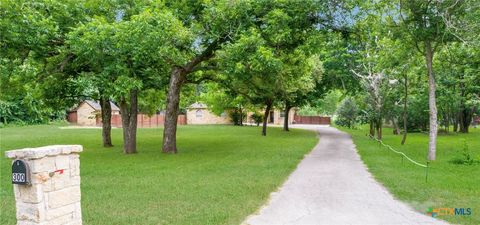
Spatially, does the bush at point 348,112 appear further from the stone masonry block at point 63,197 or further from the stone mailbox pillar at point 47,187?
the stone mailbox pillar at point 47,187

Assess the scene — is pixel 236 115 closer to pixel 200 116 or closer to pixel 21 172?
pixel 200 116

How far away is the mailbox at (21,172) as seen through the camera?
479cm

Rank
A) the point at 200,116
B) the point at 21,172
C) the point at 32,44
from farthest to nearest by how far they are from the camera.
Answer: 1. the point at 200,116
2. the point at 32,44
3. the point at 21,172

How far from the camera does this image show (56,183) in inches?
201

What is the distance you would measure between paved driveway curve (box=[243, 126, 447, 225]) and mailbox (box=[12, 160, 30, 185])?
3482 millimetres

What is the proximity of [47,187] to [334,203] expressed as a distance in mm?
5359

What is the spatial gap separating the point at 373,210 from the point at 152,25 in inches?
359

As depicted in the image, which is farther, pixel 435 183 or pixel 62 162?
pixel 435 183

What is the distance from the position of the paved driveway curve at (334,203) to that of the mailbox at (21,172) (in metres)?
3.48

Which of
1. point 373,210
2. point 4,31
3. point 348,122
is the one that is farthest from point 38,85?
point 348,122

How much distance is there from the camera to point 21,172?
15.8 ft

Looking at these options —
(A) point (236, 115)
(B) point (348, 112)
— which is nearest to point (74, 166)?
(B) point (348, 112)

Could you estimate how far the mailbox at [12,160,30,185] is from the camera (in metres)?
A: 4.79

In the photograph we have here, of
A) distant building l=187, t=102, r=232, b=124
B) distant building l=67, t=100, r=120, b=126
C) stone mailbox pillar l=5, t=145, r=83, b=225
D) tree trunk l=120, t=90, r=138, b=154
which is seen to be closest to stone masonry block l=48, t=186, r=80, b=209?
stone mailbox pillar l=5, t=145, r=83, b=225
